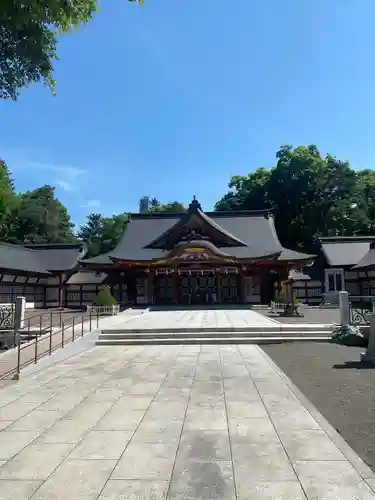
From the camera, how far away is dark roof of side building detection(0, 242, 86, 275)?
29.9 m

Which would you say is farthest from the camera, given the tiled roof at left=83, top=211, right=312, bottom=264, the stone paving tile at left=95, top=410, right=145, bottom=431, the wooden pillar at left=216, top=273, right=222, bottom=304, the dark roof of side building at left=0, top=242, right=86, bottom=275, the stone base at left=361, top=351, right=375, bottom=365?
the dark roof of side building at left=0, top=242, right=86, bottom=275

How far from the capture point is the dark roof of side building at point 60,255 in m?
34.1

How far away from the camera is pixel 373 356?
803 cm

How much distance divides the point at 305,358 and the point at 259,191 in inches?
1728

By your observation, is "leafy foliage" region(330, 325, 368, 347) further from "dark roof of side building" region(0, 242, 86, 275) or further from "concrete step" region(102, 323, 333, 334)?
"dark roof of side building" region(0, 242, 86, 275)

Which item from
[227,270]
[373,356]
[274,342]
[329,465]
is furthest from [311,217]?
[329,465]

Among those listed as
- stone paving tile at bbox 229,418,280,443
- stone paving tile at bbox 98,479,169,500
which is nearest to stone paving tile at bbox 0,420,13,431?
stone paving tile at bbox 98,479,169,500

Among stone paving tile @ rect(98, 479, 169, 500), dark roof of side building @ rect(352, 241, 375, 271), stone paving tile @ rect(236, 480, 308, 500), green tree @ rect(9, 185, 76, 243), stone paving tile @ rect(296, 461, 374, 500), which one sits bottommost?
stone paving tile @ rect(296, 461, 374, 500)

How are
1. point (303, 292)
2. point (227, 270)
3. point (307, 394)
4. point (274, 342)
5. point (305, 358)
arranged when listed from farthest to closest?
1. point (303, 292)
2. point (227, 270)
3. point (274, 342)
4. point (305, 358)
5. point (307, 394)

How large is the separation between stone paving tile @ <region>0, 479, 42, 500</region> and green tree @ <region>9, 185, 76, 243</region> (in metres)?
55.3

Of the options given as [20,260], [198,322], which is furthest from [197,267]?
[20,260]

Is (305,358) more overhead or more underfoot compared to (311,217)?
more underfoot

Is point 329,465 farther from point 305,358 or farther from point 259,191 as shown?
point 259,191

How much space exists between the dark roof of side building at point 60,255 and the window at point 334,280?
2183cm
